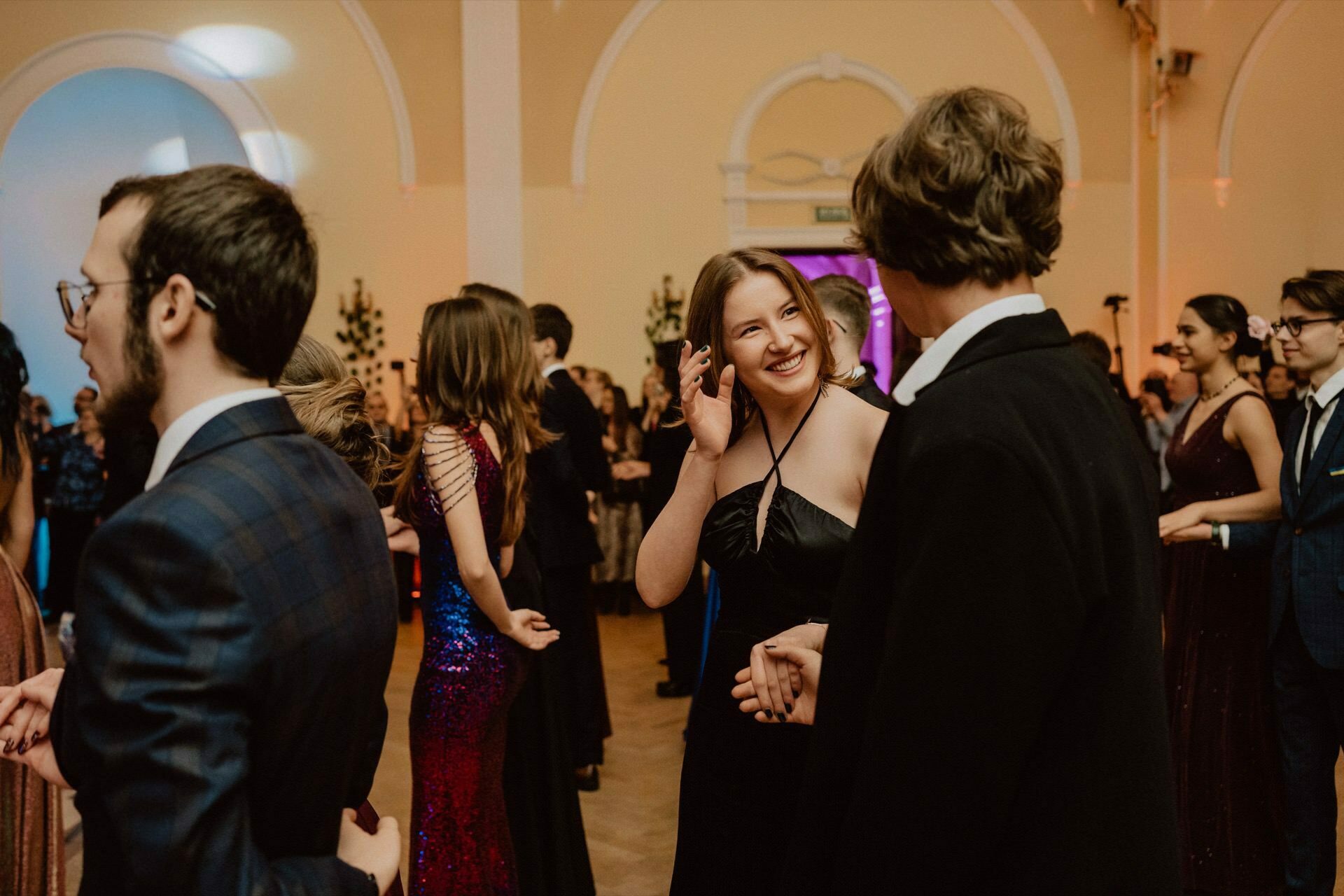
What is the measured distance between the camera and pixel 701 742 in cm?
209

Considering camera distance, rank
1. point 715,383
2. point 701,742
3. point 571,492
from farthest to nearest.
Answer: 1. point 571,492
2. point 715,383
3. point 701,742

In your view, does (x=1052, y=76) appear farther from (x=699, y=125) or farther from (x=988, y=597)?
(x=988, y=597)

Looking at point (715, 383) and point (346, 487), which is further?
point (715, 383)

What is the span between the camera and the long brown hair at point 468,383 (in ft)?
9.25

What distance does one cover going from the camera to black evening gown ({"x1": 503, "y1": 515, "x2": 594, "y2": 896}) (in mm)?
3150

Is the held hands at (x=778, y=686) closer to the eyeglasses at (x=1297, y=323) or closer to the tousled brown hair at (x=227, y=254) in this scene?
the tousled brown hair at (x=227, y=254)

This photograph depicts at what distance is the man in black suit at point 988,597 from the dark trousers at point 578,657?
314 cm

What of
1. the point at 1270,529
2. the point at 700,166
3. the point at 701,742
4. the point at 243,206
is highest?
the point at 700,166

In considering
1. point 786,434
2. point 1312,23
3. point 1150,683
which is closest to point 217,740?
point 1150,683

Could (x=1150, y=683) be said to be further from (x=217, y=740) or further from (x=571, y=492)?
(x=571, y=492)

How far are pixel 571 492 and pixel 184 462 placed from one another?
10.4 ft

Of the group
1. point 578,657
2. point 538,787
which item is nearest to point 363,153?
point 578,657

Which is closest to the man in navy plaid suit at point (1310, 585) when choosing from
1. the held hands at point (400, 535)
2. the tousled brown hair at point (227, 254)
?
the held hands at point (400, 535)

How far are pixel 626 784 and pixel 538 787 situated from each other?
145 centimetres
